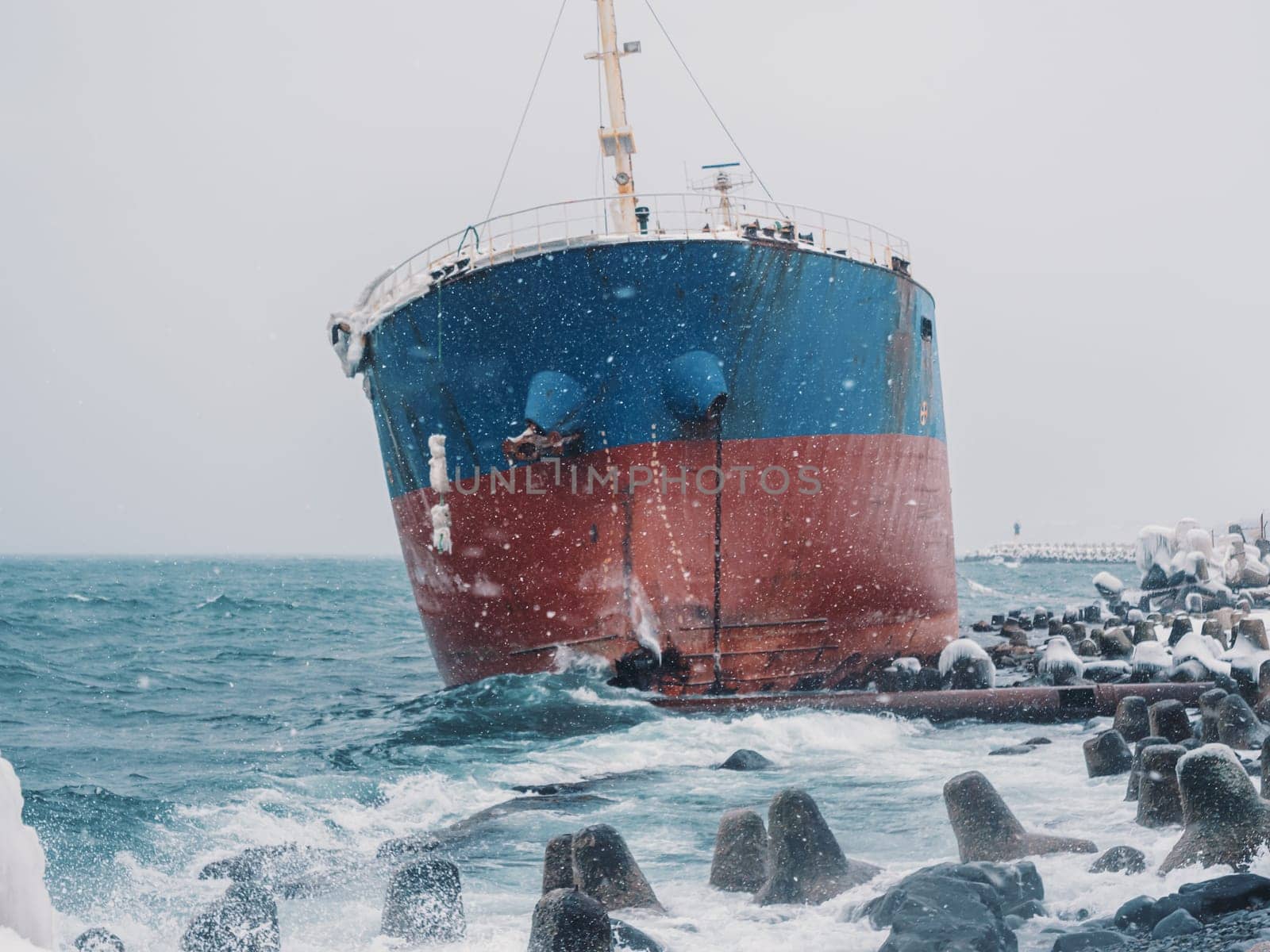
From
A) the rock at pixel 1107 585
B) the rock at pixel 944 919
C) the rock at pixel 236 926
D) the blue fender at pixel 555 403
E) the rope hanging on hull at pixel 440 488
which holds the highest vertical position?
the blue fender at pixel 555 403

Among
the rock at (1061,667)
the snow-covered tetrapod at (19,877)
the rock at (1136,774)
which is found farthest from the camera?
the rock at (1061,667)

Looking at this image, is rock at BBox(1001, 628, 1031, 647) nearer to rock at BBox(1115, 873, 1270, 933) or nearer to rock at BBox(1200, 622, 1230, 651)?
rock at BBox(1200, 622, 1230, 651)

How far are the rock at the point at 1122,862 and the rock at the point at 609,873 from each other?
202cm

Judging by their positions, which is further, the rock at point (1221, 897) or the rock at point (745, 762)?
the rock at point (745, 762)

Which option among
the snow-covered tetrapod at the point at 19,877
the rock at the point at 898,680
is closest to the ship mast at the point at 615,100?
the rock at the point at 898,680

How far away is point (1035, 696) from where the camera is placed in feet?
31.1

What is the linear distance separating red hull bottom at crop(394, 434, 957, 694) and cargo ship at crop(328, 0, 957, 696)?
22 millimetres

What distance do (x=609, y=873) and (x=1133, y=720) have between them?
4944 millimetres

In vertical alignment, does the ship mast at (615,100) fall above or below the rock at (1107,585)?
above

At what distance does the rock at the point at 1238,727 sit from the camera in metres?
6.94

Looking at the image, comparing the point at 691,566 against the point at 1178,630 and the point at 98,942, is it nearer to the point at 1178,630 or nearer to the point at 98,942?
the point at 98,942

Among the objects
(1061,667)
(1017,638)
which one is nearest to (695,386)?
(1061,667)

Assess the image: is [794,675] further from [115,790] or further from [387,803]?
[115,790]

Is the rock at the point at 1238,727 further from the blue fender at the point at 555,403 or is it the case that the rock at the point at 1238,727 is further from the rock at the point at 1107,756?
the blue fender at the point at 555,403
